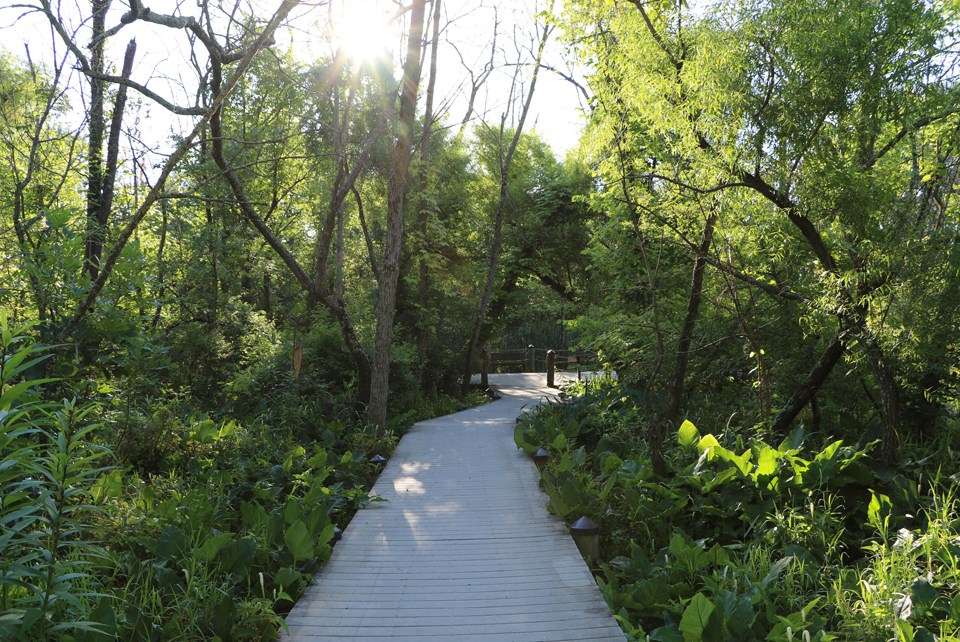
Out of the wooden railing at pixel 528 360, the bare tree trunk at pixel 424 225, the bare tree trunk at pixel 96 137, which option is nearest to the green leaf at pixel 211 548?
the bare tree trunk at pixel 96 137

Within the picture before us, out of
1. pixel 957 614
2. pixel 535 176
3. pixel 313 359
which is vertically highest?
pixel 535 176

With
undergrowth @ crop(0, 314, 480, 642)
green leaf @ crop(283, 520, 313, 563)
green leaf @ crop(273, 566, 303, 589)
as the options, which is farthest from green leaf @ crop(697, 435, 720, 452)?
green leaf @ crop(273, 566, 303, 589)

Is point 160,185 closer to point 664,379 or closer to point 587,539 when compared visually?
point 587,539

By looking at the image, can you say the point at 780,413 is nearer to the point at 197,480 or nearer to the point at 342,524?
the point at 342,524

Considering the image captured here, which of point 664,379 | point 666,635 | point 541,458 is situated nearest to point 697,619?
point 666,635

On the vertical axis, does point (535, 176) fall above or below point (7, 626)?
above

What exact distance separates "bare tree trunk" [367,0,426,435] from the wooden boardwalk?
1.85 metres

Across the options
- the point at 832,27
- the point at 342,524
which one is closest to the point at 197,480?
the point at 342,524

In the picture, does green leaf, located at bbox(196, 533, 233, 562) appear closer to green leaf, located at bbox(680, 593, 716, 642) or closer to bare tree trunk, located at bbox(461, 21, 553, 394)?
green leaf, located at bbox(680, 593, 716, 642)

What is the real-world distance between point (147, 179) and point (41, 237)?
618cm

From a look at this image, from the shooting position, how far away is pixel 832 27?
465 centimetres

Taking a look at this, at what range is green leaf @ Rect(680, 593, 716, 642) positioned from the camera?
9.48 feet

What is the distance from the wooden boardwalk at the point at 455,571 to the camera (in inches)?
138

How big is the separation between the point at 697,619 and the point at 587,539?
1.67 m
